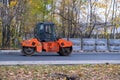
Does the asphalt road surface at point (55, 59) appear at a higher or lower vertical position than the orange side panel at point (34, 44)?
lower

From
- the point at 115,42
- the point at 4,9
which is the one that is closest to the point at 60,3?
the point at 4,9

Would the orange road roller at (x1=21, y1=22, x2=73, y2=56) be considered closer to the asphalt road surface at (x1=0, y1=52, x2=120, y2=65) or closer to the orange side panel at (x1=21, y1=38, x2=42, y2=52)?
the orange side panel at (x1=21, y1=38, x2=42, y2=52)

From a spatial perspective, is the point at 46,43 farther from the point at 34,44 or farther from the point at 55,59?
the point at 55,59

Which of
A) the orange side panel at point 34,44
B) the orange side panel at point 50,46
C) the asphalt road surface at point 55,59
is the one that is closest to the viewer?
the asphalt road surface at point 55,59

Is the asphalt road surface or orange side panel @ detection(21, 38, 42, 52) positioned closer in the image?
the asphalt road surface

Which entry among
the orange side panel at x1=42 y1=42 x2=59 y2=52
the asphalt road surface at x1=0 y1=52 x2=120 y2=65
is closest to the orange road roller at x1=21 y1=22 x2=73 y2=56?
the orange side panel at x1=42 y1=42 x2=59 y2=52

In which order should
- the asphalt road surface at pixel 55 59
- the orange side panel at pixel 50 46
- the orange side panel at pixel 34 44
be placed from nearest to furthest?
the asphalt road surface at pixel 55 59, the orange side panel at pixel 34 44, the orange side panel at pixel 50 46

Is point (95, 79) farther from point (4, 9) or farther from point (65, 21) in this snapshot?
point (65, 21)

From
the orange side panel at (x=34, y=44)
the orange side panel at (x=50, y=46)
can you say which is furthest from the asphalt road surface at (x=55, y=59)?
the orange side panel at (x=34, y=44)

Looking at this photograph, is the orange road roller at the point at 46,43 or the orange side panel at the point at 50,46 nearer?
the orange road roller at the point at 46,43

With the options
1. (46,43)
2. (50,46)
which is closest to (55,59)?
(50,46)

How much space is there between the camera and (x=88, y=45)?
31.1 metres

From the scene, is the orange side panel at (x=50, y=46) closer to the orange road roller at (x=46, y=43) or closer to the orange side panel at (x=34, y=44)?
the orange road roller at (x=46, y=43)

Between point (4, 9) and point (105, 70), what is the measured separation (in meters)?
23.0
